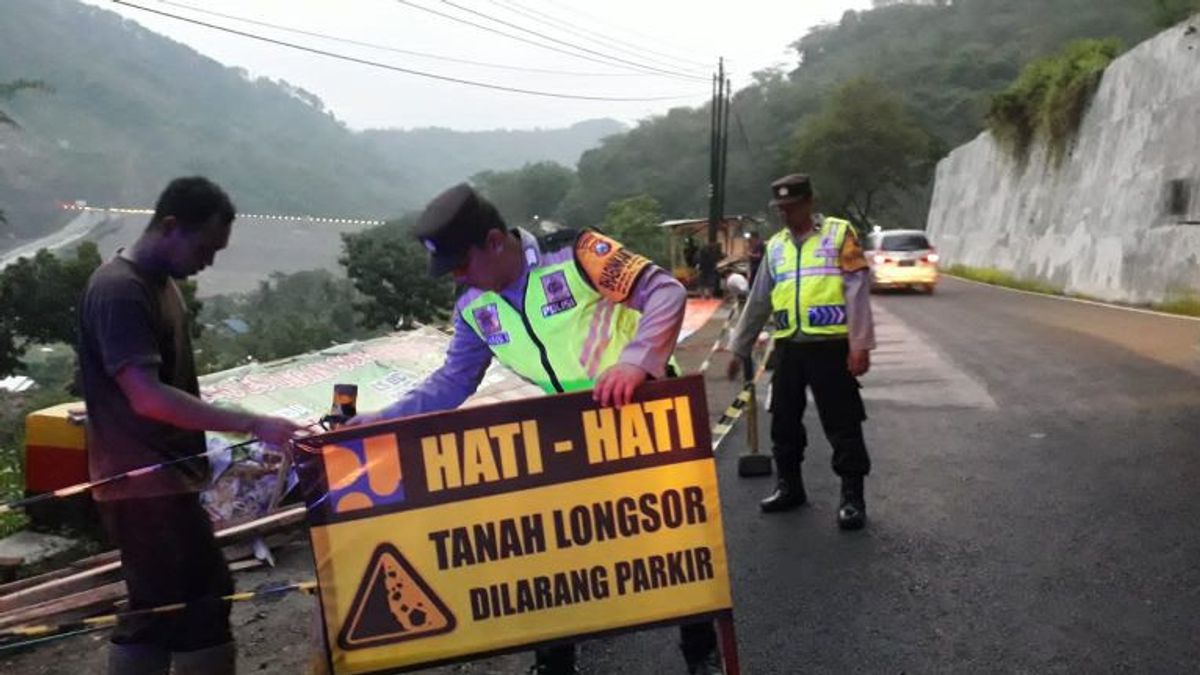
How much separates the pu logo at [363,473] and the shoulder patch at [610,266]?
29.0 inches

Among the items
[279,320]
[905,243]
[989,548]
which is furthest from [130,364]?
[905,243]

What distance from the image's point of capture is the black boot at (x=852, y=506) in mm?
5461

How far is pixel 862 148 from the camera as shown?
202 ft

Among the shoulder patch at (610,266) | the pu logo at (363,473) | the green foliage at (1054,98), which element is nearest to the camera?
the pu logo at (363,473)

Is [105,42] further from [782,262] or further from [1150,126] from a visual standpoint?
[782,262]

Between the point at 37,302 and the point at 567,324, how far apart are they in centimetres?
1694

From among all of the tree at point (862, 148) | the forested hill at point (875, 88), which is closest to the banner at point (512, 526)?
the tree at point (862, 148)

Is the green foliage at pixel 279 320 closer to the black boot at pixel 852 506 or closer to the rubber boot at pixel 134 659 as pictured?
the black boot at pixel 852 506

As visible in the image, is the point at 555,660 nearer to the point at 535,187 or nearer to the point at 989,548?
the point at 989,548

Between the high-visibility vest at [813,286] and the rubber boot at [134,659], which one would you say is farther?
the high-visibility vest at [813,286]

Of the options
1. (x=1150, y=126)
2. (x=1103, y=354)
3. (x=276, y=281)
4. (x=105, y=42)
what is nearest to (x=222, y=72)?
(x=105, y=42)

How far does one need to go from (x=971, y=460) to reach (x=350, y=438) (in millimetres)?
5373

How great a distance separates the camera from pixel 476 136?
6324 inches

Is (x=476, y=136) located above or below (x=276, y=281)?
above
